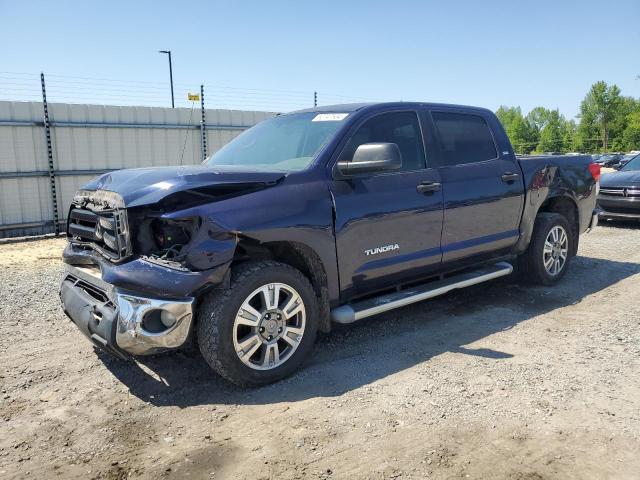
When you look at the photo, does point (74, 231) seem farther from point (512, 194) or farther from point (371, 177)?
point (512, 194)

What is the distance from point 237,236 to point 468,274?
259 centimetres

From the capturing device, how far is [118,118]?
1118cm

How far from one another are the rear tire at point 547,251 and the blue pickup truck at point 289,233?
48 cm

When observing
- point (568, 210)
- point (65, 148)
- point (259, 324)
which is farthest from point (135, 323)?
point (65, 148)

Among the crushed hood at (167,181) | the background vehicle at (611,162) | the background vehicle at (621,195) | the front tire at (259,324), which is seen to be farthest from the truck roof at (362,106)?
the background vehicle at (621,195)

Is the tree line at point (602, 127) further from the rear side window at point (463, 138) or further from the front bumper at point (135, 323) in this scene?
the front bumper at point (135, 323)

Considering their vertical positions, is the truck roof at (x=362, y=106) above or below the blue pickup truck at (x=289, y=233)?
above

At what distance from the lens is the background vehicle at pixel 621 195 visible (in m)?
9.75

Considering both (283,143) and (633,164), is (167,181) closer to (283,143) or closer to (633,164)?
(283,143)

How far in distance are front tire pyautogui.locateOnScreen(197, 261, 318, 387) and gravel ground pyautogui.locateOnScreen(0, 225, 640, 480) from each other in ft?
0.54

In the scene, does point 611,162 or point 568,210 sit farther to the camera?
point 611,162

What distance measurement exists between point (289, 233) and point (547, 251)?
3.58 meters

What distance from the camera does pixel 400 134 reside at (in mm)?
4527

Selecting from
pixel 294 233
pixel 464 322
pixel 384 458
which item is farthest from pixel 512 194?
pixel 384 458
